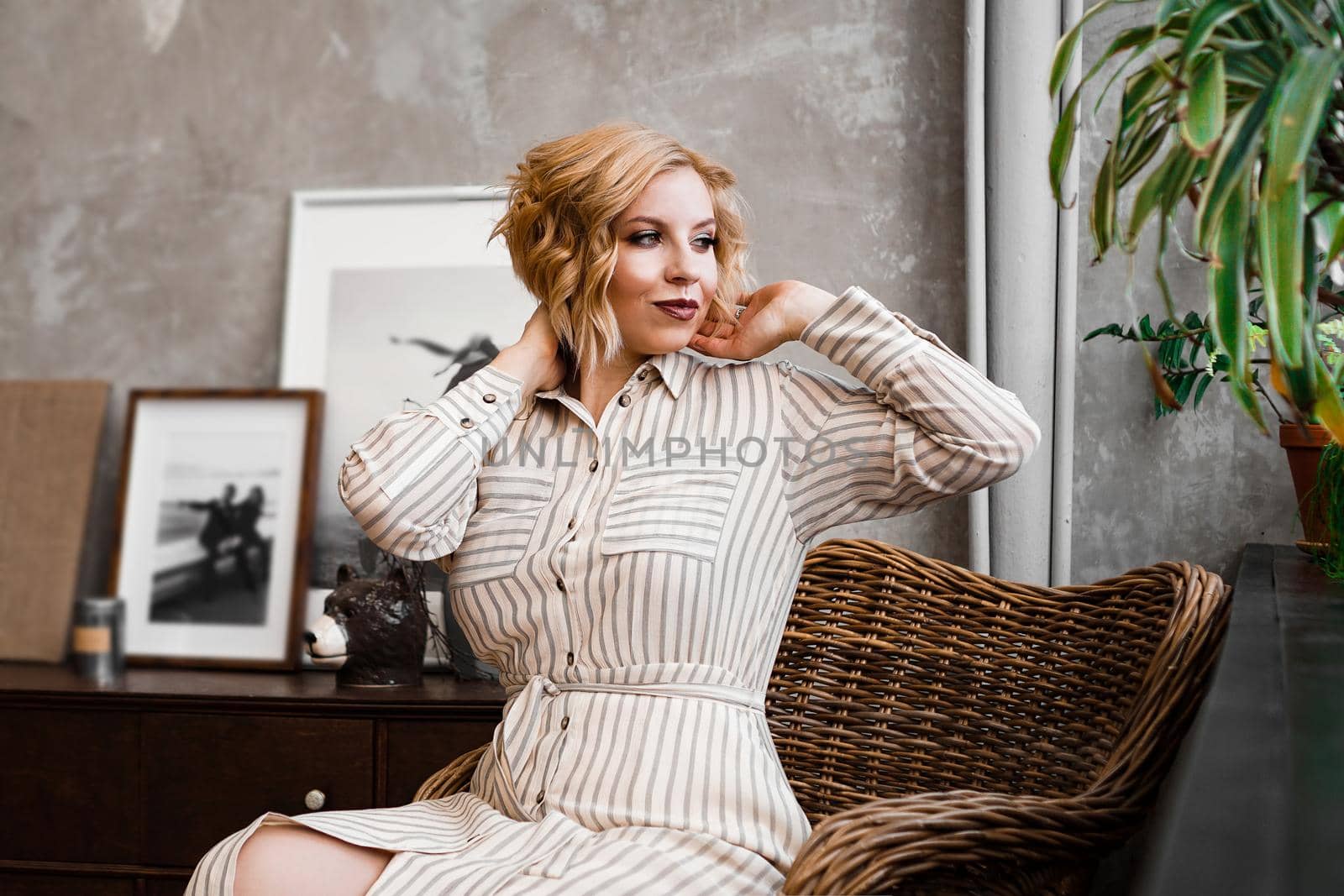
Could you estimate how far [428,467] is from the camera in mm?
1548

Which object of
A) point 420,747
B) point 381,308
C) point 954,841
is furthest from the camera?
point 381,308

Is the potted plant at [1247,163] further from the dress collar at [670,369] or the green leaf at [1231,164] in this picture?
the dress collar at [670,369]

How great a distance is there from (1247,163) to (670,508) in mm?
930

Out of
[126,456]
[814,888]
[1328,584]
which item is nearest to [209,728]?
[126,456]

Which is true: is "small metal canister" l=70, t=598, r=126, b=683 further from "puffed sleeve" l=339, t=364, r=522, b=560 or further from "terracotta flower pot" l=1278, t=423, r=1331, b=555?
"terracotta flower pot" l=1278, t=423, r=1331, b=555

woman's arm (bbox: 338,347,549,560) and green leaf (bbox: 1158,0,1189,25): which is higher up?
green leaf (bbox: 1158,0,1189,25)

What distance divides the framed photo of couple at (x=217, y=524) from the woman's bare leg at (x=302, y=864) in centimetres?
120

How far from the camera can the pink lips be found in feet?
5.35

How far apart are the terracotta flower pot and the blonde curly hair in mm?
861

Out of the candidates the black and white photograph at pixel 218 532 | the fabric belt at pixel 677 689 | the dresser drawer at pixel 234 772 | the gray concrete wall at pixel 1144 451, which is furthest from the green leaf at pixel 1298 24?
the black and white photograph at pixel 218 532

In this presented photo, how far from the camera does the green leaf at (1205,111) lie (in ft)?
2.24

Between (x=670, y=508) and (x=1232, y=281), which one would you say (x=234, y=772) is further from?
(x=1232, y=281)

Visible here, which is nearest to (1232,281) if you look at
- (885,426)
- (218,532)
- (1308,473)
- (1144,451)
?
(885,426)

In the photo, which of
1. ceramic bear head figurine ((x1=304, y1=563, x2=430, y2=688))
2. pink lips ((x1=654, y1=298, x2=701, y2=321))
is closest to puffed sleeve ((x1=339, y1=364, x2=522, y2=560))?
pink lips ((x1=654, y1=298, x2=701, y2=321))
